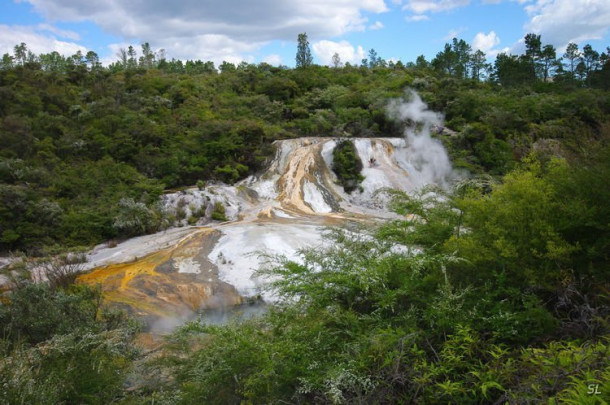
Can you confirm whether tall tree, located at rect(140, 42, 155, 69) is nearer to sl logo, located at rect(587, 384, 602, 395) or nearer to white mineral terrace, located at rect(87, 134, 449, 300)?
white mineral terrace, located at rect(87, 134, 449, 300)

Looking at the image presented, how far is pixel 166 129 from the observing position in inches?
845

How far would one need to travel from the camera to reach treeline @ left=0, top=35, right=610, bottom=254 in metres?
14.5

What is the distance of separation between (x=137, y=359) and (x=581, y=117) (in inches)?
1065

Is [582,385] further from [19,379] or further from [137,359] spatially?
[137,359]

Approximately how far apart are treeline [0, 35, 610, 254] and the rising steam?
2.04 feet

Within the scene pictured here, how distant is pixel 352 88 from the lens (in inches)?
1216

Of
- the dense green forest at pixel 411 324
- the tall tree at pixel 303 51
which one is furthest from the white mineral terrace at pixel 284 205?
the tall tree at pixel 303 51

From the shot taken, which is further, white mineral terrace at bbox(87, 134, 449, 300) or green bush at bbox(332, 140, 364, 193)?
green bush at bbox(332, 140, 364, 193)

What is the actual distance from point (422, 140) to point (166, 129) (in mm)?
13819

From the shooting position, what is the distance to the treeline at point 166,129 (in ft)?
47.6

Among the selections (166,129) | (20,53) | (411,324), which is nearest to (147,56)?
(20,53)

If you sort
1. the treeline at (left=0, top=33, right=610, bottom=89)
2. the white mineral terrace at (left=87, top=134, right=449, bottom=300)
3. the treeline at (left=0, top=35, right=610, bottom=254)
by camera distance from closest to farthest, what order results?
the white mineral terrace at (left=87, top=134, right=449, bottom=300) < the treeline at (left=0, top=35, right=610, bottom=254) < the treeline at (left=0, top=33, right=610, bottom=89)

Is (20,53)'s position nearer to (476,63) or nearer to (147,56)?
(147,56)

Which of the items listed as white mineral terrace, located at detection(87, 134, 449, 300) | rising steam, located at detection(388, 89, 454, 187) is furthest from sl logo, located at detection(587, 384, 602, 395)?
rising steam, located at detection(388, 89, 454, 187)
